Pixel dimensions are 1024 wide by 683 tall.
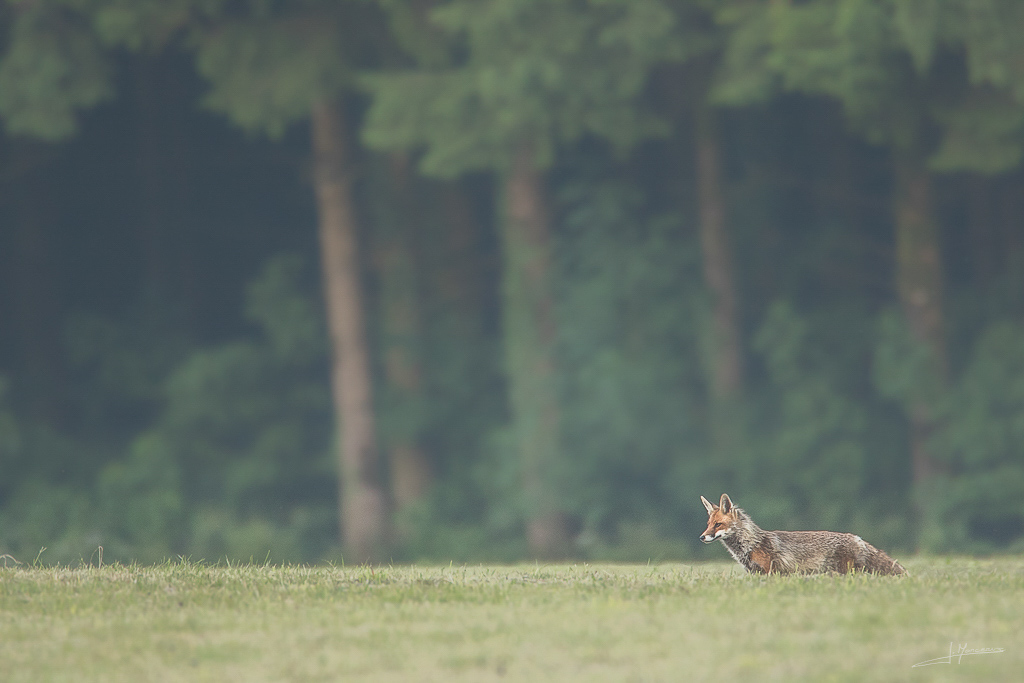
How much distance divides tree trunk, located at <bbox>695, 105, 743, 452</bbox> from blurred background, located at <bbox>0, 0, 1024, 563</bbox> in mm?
67

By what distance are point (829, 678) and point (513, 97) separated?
14787 millimetres

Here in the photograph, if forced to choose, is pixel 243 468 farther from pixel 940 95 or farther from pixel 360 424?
pixel 940 95

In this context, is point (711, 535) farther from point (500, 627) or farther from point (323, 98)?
point (323, 98)

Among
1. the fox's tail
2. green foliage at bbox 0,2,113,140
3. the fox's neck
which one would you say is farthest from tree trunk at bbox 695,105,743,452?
the fox's neck

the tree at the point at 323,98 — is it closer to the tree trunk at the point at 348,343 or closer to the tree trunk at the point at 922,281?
the tree trunk at the point at 348,343

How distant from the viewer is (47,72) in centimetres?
2150

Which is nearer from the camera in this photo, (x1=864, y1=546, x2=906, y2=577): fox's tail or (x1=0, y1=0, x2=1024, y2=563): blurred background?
(x1=864, y1=546, x2=906, y2=577): fox's tail

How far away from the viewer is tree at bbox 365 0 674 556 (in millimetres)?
20109

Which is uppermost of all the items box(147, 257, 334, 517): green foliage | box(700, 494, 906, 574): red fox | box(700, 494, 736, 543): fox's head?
box(147, 257, 334, 517): green foliage

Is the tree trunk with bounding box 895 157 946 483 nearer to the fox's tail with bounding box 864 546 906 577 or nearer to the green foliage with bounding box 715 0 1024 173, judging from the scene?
the green foliage with bounding box 715 0 1024 173

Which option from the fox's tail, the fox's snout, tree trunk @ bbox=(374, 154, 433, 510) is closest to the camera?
the fox's snout

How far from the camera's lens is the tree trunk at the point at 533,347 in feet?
72.4
